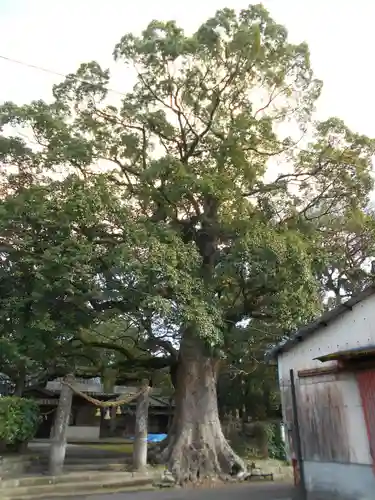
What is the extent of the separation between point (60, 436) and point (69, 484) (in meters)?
1.74

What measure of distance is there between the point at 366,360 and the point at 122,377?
1515 centimetres

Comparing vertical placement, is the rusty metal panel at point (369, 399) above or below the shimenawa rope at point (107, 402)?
below

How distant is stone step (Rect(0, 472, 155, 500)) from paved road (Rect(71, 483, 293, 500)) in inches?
38.5

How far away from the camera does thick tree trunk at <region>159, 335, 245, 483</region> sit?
581 inches

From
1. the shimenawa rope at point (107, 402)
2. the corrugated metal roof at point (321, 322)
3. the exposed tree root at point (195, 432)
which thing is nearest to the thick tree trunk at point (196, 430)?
the exposed tree root at point (195, 432)

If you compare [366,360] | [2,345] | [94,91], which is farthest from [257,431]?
[94,91]

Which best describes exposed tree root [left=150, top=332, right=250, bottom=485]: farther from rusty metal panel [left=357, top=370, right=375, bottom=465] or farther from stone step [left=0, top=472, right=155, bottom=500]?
rusty metal panel [left=357, top=370, right=375, bottom=465]

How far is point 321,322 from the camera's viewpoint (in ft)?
27.9

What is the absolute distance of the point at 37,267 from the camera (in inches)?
477

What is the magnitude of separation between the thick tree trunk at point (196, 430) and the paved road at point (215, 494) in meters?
0.93

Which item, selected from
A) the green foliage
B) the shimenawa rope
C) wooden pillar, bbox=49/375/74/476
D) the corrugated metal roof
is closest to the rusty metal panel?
the corrugated metal roof

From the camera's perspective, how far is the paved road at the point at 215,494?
12.2 m

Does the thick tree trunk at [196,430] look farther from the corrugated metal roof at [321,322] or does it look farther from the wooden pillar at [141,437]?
the corrugated metal roof at [321,322]

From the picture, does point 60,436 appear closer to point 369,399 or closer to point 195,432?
point 195,432
